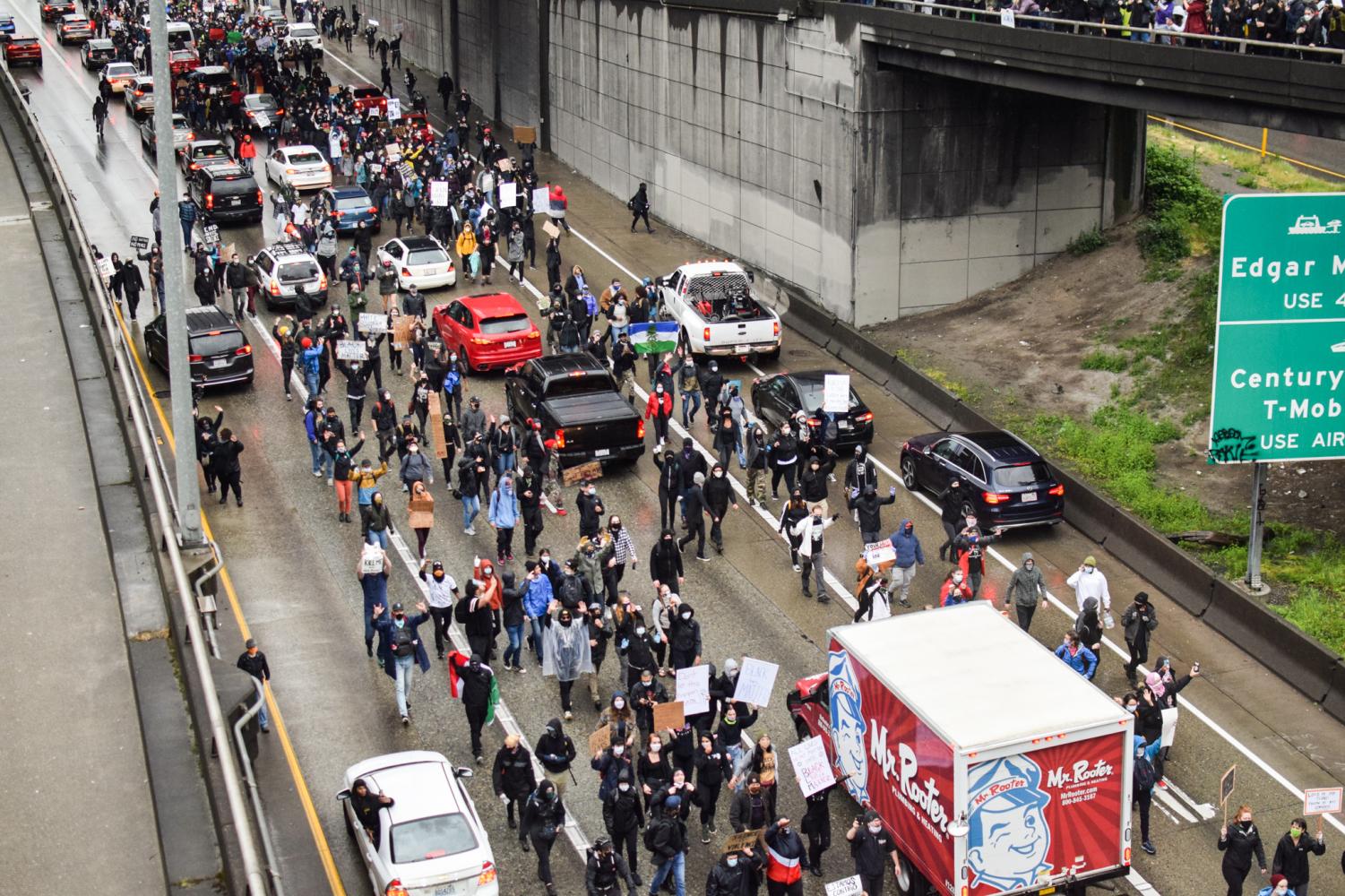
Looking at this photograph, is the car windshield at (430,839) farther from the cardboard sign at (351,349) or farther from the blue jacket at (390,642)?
the cardboard sign at (351,349)

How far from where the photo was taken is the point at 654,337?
1272 inches

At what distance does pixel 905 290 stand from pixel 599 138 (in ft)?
51.8

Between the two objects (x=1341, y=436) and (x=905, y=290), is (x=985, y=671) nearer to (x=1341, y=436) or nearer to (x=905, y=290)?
(x=1341, y=436)

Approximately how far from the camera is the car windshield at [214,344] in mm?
32562

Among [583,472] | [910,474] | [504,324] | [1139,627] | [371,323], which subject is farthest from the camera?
[504,324]

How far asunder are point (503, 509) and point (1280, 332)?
37.0ft

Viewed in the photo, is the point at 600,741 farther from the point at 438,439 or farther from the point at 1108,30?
the point at 1108,30

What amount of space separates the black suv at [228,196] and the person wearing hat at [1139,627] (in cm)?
3007

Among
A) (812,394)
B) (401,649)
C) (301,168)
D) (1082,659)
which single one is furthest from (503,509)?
(301,168)

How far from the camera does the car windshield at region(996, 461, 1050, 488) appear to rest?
26.4 meters

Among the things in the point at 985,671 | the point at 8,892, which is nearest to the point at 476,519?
the point at 985,671

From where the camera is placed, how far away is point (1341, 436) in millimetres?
23641

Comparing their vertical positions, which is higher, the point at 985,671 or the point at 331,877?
the point at 985,671

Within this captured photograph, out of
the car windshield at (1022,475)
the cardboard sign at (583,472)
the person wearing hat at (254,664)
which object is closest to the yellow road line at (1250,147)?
the car windshield at (1022,475)
